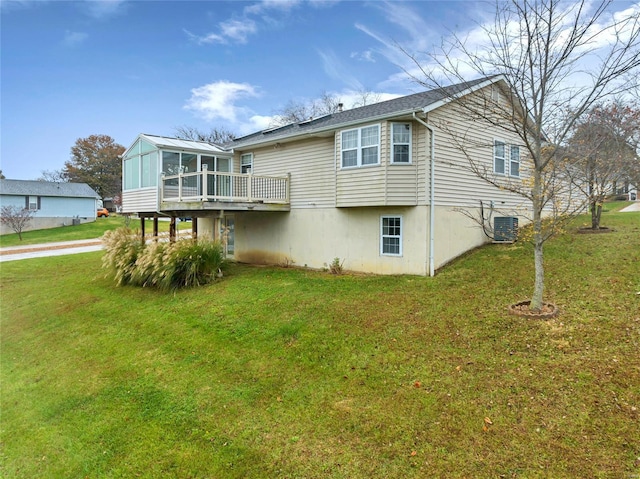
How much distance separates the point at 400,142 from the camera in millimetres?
10500

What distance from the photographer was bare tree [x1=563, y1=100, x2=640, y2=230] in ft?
29.2

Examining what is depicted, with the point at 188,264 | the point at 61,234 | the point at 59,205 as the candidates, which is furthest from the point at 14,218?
the point at 188,264

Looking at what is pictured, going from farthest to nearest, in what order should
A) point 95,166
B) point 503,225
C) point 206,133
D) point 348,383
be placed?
1. point 95,166
2. point 206,133
3. point 503,225
4. point 348,383

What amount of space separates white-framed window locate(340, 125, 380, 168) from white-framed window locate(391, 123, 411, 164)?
43cm

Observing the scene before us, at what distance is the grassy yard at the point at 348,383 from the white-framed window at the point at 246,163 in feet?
23.6

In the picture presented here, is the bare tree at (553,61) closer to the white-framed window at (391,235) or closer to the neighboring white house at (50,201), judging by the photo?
the white-framed window at (391,235)

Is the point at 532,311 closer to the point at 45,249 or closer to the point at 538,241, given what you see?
the point at 538,241

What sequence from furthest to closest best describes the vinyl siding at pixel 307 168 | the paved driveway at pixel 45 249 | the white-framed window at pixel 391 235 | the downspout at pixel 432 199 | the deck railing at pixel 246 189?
1. the paved driveway at pixel 45 249
2. the deck railing at pixel 246 189
3. the vinyl siding at pixel 307 168
4. the white-framed window at pixel 391 235
5. the downspout at pixel 432 199

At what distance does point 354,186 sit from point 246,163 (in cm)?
624

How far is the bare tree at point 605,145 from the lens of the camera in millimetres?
8898

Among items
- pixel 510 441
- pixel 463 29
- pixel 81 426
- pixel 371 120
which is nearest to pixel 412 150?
pixel 371 120

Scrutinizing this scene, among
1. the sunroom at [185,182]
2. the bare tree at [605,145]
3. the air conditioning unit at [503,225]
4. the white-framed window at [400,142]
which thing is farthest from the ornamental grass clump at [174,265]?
the bare tree at [605,145]

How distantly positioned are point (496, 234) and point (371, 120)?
19.3ft

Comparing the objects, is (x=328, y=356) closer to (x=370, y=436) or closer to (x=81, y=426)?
(x=370, y=436)
